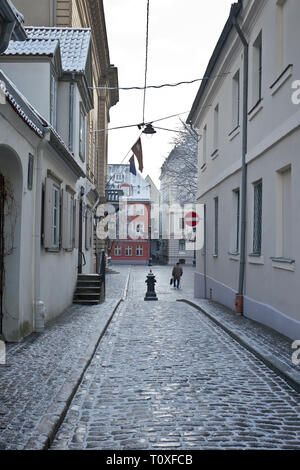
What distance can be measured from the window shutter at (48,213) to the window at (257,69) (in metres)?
4.65

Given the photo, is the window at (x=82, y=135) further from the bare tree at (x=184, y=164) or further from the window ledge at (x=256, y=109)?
the bare tree at (x=184, y=164)

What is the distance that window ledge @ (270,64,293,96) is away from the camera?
8.44m

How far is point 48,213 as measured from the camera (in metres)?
9.51

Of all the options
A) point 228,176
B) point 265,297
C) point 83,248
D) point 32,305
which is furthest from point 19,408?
point 83,248

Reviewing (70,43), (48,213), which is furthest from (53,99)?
(48,213)

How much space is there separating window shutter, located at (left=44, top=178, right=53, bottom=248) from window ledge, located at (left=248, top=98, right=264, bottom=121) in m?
4.31

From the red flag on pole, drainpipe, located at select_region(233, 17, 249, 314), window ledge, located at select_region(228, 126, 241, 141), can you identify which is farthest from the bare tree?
drainpipe, located at select_region(233, 17, 249, 314)

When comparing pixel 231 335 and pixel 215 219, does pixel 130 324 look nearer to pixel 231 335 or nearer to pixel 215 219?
pixel 231 335

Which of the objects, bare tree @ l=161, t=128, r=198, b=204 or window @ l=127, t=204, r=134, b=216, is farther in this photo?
window @ l=127, t=204, r=134, b=216

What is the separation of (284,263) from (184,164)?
27.0 meters

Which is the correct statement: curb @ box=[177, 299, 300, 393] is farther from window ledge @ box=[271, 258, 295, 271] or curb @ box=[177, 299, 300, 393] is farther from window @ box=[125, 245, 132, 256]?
window @ box=[125, 245, 132, 256]

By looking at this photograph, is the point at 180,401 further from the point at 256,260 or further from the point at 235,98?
the point at 235,98
